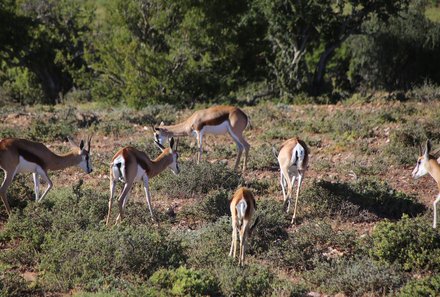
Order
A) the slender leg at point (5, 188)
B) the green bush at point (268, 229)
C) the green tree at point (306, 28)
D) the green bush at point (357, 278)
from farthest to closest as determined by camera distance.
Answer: the green tree at point (306, 28) < the slender leg at point (5, 188) < the green bush at point (268, 229) < the green bush at point (357, 278)

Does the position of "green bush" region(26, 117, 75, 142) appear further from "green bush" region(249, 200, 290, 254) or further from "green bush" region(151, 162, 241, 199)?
"green bush" region(249, 200, 290, 254)

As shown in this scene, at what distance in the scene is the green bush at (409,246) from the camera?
7.90m

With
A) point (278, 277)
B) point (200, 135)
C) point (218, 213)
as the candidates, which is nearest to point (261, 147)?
point (200, 135)

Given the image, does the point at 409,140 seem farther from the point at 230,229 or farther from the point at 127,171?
the point at 127,171

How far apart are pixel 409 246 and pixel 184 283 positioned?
111 inches

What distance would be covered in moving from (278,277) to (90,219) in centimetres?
280

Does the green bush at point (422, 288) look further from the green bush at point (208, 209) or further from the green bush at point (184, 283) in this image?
the green bush at point (208, 209)

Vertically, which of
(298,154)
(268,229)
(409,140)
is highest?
(298,154)

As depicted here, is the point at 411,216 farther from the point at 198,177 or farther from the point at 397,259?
the point at 198,177

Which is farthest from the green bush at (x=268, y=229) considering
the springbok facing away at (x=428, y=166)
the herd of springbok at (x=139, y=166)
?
the springbok facing away at (x=428, y=166)

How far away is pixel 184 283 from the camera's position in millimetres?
6863

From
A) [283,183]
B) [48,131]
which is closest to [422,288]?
[283,183]

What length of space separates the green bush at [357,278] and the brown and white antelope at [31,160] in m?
4.32

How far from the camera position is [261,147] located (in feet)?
45.5
